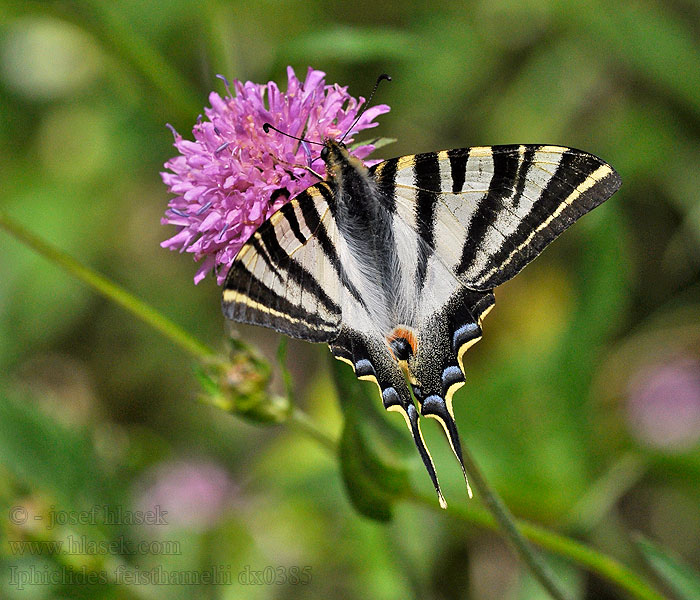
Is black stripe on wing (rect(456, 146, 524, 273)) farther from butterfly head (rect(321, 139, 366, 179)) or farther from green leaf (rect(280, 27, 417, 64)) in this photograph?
green leaf (rect(280, 27, 417, 64))

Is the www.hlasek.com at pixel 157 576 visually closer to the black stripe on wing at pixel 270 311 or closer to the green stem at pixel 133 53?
the black stripe on wing at pixel 270 311

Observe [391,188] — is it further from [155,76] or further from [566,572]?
[566,572]

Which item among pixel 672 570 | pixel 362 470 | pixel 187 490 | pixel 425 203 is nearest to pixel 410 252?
pixel 425 203

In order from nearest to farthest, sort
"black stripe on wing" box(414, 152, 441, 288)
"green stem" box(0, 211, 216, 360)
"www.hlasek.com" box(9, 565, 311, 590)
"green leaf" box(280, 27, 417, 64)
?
"black stripe on wing" box(414, 152, 441, 288) → "green stem" box(0, 211, 216, 360) → "green leaf" box(280, 27, 417, 64) → "www.hlasek.com" box(9, 565, 311, 590)

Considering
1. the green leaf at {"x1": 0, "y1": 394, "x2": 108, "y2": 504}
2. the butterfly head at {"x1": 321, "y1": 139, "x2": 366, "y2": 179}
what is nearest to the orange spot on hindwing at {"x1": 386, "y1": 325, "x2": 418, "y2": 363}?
the butterfly head at {"x1": 321, "y1": 139, "x2": 366, "y2": 179}

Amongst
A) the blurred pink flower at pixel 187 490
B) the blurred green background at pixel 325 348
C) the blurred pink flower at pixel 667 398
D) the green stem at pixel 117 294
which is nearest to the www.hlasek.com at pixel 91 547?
the blurred green background at pixel 325 348

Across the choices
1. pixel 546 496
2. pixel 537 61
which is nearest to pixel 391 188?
pixel 546 496

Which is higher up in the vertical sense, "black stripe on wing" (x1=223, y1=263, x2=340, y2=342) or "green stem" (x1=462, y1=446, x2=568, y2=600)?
"black stripe on wing" (x1=223, y1=263, x2=340, y2=342)
